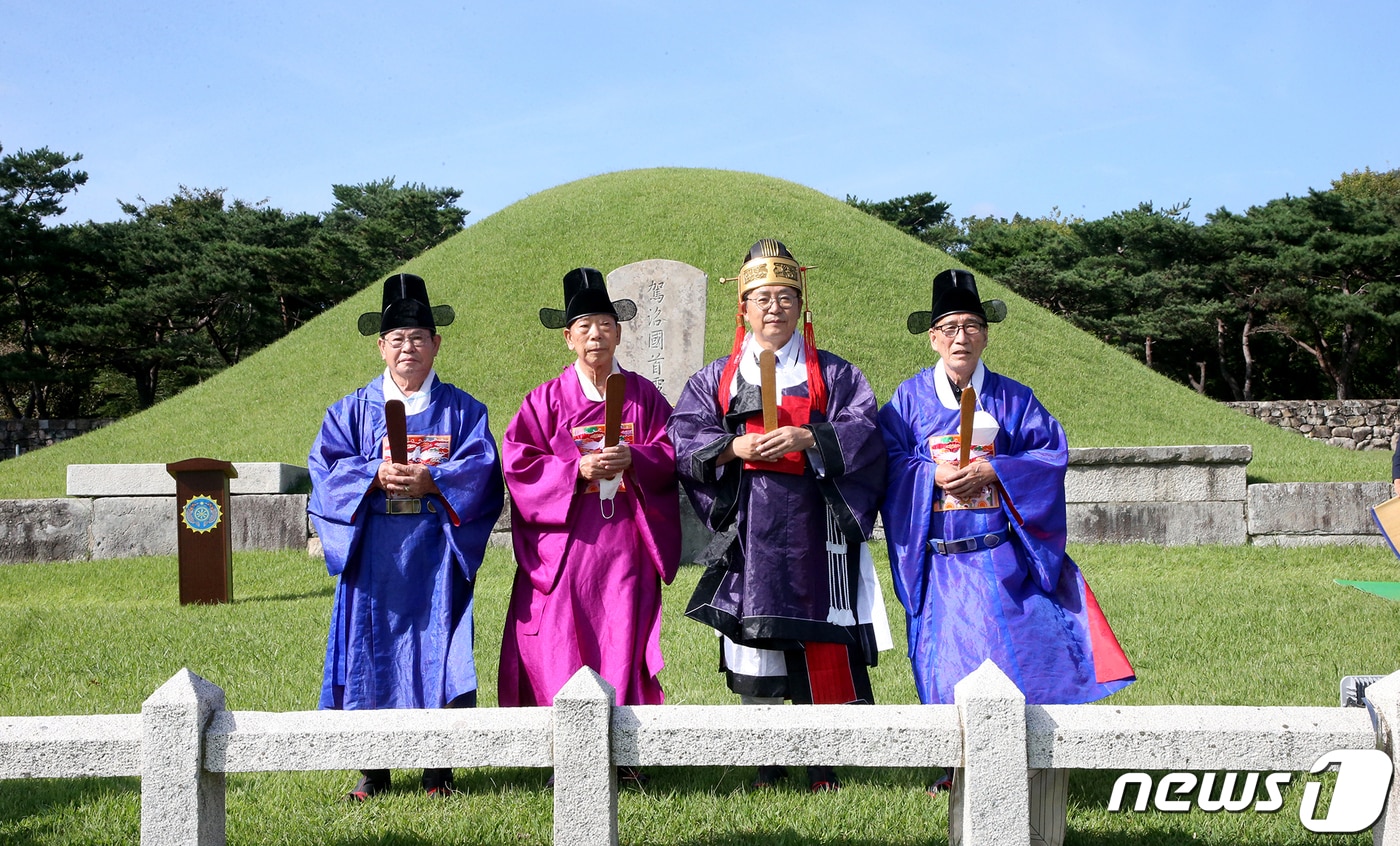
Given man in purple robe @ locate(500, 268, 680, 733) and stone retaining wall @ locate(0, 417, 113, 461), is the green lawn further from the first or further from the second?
stone retaining wall @ locate(0, 417, 113, 461)

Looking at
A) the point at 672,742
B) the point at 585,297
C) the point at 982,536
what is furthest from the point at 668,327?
the point at 672,742

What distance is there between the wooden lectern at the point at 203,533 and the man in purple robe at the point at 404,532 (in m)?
3.92

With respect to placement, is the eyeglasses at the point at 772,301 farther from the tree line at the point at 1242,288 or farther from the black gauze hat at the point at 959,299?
the tree line at the point at 1242,288

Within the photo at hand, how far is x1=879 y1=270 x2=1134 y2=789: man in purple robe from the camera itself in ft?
11.1

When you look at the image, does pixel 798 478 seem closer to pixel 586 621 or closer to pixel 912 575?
pixel 912 575

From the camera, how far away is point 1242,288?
25.8 m

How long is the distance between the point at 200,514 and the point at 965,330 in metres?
5.74

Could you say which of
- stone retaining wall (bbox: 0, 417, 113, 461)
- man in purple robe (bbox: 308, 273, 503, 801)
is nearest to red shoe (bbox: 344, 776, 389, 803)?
man in purple robe (bbox: 308, 273, 503, 801)

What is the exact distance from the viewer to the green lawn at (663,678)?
3.22 meters

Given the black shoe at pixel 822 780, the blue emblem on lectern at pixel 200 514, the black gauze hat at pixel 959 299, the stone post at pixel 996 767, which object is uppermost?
the black gauze hat at pixel 959 299

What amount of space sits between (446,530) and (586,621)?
59 cm

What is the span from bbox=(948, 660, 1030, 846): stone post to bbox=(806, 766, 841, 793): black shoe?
1188 millimetres

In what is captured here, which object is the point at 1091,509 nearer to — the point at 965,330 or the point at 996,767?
the point at 965,330

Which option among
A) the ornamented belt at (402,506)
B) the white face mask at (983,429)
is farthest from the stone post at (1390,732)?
the ornamented belt at (402,506)
